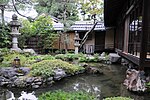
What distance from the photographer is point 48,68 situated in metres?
8.70

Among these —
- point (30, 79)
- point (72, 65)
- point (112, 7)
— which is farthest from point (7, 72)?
point (112, 7)

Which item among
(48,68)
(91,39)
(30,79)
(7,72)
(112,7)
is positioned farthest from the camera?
(91,39)

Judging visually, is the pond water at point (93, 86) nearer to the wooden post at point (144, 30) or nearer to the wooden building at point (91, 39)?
the wooden post at point (144, 30)

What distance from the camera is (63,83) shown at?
8.38 meters

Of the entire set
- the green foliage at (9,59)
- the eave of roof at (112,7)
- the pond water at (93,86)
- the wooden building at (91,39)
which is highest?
the eave of roof at (112,7)

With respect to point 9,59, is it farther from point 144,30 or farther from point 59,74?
point 144,30

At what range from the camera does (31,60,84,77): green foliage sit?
8259 millimetres

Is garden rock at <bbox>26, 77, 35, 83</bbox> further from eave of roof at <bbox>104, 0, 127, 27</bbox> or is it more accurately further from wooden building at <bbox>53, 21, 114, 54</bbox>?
wooden building at <bbox>53, 21, 114, 54</bbox>

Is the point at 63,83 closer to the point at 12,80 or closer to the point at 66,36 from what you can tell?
the point at 12,80

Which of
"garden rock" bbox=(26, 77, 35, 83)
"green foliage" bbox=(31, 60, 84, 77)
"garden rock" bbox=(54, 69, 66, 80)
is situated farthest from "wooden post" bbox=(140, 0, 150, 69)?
"garden rock" bbox=(26, 77, 35, 83)

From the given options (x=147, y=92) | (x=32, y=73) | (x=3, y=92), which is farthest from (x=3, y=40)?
(x=147, y=92)

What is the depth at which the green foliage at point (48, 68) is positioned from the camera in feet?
27.1

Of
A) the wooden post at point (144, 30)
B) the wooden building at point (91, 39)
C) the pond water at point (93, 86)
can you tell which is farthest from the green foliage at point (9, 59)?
the wooden building at point (91, 39)

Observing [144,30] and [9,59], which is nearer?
[144,30]
